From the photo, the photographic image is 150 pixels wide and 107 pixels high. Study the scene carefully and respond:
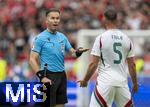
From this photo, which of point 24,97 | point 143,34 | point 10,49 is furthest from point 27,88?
point 10,49

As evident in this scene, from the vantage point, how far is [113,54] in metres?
11.9

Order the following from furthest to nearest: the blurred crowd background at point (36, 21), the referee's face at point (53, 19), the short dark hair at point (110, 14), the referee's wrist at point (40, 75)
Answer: the blurred crowd background at point (36, 21)
the referee's face at point (53, 19)
the referee's wrist at point (40, 75)
the short dark hair at point (110, 14)

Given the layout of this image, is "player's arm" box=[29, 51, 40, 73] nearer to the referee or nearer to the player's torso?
the referee

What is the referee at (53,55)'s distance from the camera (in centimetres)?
1241

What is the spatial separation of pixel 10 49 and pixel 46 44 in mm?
10531

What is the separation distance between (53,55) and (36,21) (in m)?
11.4

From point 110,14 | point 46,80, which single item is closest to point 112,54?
point 110,14

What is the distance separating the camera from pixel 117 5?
23.0 meters

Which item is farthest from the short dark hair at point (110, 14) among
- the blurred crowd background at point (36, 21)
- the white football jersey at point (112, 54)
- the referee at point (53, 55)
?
the blurred crowd background at point (36, 21)

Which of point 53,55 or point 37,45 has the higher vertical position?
point 37,45

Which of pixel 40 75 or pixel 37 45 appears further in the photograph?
pixel 37 45

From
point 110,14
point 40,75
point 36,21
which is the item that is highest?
point 110,14

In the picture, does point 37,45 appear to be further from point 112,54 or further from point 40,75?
point 112,54

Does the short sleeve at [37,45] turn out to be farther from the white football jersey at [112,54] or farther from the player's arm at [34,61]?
the white football jersey at [112,54]
